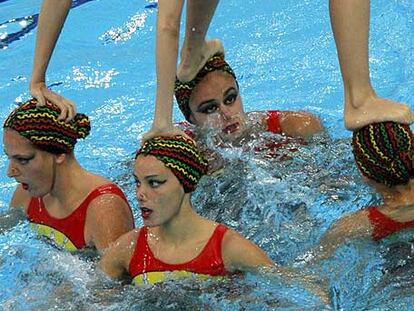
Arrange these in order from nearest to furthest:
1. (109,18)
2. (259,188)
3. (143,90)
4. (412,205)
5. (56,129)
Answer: (412,205), (56,129), (259,188), (143,90), (109,18)

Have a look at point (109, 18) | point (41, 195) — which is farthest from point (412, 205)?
point (109, 18)

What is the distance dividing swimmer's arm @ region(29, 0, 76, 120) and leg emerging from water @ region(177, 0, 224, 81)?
2.23ft

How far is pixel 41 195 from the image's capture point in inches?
162

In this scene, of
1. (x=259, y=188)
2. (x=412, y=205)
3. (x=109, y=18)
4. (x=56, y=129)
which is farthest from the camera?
(x=109, y=18)

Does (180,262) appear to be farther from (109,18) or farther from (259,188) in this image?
(109,18)

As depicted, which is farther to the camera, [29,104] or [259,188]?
[259,188]

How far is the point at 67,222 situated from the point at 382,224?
1301 mm

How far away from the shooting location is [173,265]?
373 cm

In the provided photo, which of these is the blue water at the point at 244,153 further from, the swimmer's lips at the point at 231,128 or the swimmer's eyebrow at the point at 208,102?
the swimmer's eyebrow at the point at 208,102

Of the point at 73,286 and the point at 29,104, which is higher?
the point at 29,104

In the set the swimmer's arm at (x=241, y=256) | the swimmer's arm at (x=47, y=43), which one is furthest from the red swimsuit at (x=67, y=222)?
the swimmer's arm at (x=241, y=256)

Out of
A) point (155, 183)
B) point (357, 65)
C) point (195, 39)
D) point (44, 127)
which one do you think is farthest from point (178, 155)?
point (195, 39)

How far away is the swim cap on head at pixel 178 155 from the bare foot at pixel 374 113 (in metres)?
0.59

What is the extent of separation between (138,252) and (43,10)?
1164 mm
